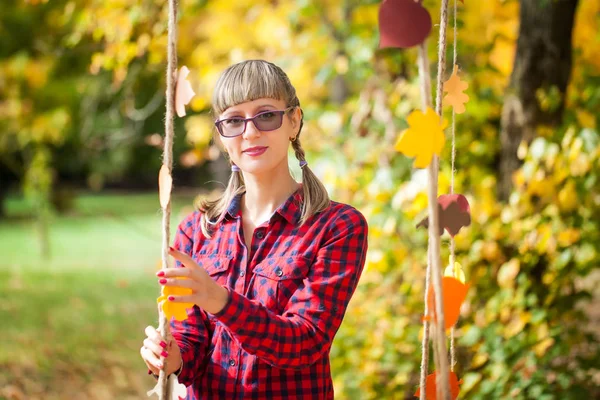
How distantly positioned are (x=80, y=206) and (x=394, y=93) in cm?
1732

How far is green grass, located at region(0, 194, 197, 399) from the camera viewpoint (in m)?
4.76

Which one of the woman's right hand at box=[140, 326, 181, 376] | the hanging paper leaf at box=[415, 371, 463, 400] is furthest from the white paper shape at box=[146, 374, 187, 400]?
the hanging paper leaf at box=[415, 371, 463, 400]

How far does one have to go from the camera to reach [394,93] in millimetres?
3551

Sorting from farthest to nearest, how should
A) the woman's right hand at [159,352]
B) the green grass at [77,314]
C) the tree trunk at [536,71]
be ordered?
the green grass at [77,314]
the tree trunk at [536,71]
the woman's right hand at [159,352]

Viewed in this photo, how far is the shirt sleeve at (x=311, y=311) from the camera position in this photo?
1.26 m

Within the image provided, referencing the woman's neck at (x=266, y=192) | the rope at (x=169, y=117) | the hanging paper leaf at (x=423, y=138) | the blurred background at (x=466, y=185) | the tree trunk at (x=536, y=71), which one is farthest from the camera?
the tree trunk at (x=536, y=71)

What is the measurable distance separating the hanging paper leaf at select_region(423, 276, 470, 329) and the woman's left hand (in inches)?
13.5

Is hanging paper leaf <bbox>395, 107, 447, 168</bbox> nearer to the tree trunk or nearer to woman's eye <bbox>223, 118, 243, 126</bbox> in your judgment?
woman's eye <bbox>223, 118, 243, 126</bbox>

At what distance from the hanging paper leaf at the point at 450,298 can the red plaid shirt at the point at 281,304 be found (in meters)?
0.28

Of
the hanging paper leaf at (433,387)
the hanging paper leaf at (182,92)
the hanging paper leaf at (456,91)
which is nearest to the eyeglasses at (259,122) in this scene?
the hanging paper leaf at (182,92)

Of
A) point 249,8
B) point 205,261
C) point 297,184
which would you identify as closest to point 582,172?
point 297,184

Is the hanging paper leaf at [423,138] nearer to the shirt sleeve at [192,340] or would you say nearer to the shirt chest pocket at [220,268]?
the shirt chest pocket at [220,268]

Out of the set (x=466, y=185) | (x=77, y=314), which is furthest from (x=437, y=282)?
(x=77, y=314)

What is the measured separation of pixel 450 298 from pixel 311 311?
0.30m
